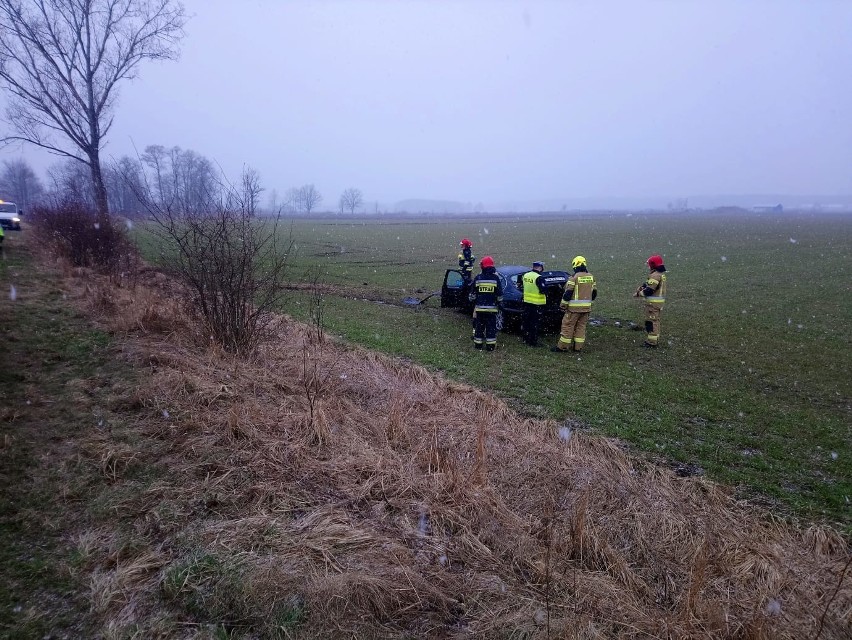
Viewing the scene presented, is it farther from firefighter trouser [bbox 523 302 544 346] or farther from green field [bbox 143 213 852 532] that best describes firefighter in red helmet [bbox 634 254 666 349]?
firefighter trouser [bbox 523 302 544 346]

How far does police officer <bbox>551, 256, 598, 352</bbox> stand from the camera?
9.68 m

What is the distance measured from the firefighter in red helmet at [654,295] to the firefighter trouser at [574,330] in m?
1.44

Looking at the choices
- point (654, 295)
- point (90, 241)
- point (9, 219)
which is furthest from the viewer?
point (9, 219)

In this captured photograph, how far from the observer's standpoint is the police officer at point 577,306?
968cm

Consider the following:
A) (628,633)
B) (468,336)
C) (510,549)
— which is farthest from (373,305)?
(628,633)

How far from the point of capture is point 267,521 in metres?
3.84

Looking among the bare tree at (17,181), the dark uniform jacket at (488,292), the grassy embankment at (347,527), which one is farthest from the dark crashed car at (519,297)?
the bare tree at (17,181)

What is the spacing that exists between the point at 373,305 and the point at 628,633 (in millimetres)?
11927

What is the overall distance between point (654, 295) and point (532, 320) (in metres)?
2.62

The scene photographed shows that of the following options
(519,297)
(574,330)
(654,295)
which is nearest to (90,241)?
(519,297)

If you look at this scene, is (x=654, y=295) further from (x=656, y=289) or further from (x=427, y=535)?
(x=427, y=535)

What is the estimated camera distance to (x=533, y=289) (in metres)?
10.1

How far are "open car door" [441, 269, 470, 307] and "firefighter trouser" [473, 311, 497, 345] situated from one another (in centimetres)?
271

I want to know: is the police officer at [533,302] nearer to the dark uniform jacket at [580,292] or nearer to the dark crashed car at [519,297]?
the dark crashed car at [519,297]
